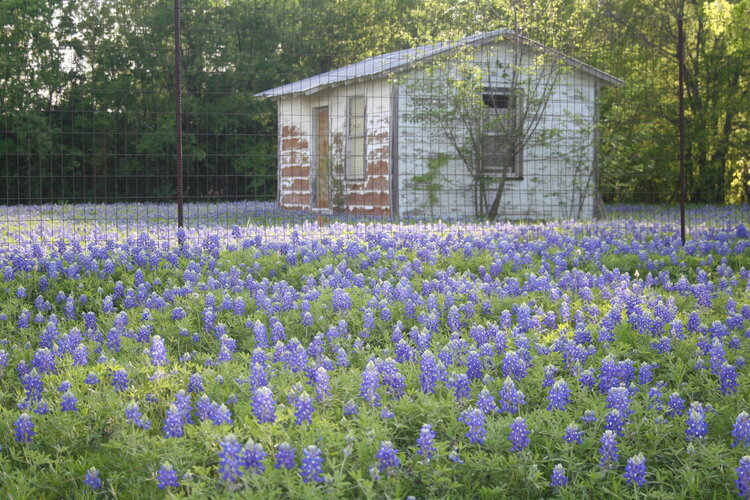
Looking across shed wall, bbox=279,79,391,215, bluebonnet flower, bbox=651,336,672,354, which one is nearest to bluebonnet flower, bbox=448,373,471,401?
bluebonnet flower, bbox=651,336,672,354

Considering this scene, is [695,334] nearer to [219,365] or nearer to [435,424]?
[435,424]

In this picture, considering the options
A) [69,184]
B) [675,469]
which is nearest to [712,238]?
[675,469]

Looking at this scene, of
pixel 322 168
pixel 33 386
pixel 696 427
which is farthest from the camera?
pixel 322 168

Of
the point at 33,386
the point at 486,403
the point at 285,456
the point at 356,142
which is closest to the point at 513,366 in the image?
the point at 486,403

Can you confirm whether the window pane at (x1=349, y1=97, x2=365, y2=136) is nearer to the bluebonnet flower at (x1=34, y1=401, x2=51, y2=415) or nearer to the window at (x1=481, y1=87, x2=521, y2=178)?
the window at (x1=481, y1=87, x2=521, y2=178)

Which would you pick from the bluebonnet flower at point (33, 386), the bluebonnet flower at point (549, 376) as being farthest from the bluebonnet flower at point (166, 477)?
the bluebonnet flower at point (549, 376)

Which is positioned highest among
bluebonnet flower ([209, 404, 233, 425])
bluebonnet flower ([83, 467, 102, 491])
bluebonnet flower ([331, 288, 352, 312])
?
bluebonnet flower ([331, 288, 352, 312])

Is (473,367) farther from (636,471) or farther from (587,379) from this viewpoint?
(636,471)

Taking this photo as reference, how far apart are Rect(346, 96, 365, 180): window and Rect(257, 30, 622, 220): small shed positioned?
29 millimetres

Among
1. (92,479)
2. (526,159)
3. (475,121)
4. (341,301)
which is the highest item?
(475,121)

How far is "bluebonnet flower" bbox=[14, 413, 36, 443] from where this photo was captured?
3.29m

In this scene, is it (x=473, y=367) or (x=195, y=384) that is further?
(x=473, y=367)

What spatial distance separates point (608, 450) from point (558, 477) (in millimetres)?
258

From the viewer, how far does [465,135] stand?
1488 centimetres
